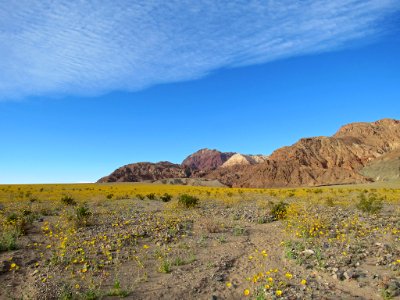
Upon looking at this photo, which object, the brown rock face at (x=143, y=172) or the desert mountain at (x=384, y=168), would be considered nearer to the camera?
the desert mountain at (x=384, y=168)

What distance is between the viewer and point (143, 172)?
17625 cm

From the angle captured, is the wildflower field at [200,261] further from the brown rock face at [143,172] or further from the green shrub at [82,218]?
the brown rock face at [143,172]

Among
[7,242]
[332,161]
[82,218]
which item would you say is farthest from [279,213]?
[332,161]

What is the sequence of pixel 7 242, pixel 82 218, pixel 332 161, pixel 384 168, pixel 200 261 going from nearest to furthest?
pixel 200 261, pixel 7 242, pixel 82 218, pixel 384 168, pixel 332 161

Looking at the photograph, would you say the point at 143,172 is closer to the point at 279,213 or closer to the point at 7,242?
the point at 279,213

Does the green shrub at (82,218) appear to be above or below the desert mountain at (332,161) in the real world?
below

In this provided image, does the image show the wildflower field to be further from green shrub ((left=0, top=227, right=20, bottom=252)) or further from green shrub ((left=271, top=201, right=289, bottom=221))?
green shrub ((left=271, top=201, right=289, bottom=221))

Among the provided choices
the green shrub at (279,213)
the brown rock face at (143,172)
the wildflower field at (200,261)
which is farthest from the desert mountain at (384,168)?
the wildflower field at (200,261)

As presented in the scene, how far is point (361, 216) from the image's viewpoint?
15.0 meters

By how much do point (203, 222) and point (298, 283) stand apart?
647 cm

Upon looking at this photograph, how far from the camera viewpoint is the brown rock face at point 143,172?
16700 cm

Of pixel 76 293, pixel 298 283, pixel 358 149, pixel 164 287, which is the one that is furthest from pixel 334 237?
pixel 358 149

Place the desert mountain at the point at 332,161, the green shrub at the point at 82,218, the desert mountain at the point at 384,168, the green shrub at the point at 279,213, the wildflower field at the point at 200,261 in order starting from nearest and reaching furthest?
the wildflower field at the point at 200,261 → the green shrub at the point at 82,218 → the green shrub at the point at 279,213 → the desert mountain at the point at 384,168 → the desert mountain at the point at 332,161

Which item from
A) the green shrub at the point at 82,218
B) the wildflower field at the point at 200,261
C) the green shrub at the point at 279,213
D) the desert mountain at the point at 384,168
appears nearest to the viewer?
the wildflower field at the point at 200,261
